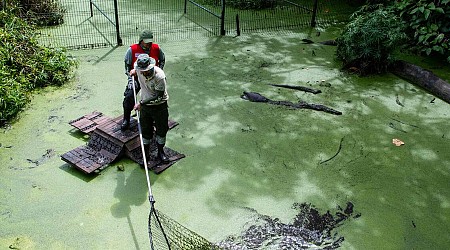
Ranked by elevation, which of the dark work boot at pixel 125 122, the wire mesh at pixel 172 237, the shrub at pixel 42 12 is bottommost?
the wire mesh at pixel 172 237

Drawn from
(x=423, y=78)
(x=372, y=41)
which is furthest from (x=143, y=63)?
(x=423, y=78)

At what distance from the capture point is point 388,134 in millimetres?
5000

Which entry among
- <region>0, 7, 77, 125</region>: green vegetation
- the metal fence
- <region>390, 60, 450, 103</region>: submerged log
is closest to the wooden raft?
<region>0, 7, 77, 125</region>: green vegetation

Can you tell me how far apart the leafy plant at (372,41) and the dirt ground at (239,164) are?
254mm

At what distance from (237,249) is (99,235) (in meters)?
1.15

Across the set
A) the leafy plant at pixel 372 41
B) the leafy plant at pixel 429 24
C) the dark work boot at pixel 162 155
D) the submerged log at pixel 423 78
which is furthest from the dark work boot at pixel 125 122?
the leafy plant at pixel 429 24

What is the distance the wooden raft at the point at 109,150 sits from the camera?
13.9 feet

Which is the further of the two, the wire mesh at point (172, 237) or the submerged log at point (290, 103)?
the submerged log at point (290, 103)

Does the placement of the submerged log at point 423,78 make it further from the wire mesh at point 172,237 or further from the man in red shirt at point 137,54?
the wire mesh at point 172,237

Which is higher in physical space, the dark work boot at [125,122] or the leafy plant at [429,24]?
the leafy plant at [429,24]

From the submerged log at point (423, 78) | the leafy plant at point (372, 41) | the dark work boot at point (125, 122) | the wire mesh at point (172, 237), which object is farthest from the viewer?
the leafy plant at point (372, 41)

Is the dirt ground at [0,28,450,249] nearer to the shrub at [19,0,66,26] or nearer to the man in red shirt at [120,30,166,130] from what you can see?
the man in red shirt at [120,30,166,130]

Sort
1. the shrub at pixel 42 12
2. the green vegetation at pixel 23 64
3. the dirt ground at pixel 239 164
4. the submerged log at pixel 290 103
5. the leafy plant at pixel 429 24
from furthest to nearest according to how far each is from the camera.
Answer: the shrub at pixel 42 12 < the leafy plant at pixel 429 24 < the submerged log at pixel 290 103 < the green vegetation at pixel 23 64 < the dirt ground at pixel 239 164

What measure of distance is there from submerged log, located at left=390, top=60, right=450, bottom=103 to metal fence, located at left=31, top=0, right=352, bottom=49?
2.63 metres
